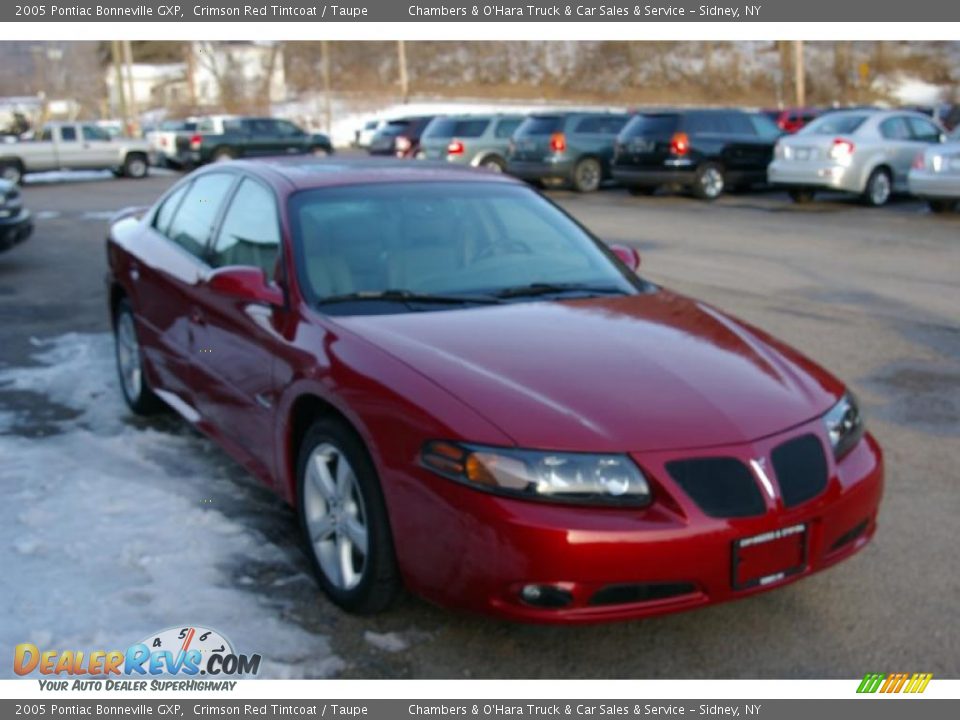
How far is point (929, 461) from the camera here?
17.9 feet

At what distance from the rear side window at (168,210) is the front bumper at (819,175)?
47.6 feet

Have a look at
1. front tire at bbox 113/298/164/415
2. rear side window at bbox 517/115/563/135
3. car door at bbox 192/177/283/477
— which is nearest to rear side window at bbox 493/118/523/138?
rear side window at bbox 517/115/563/135

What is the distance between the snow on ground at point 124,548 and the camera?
3711 millimetres

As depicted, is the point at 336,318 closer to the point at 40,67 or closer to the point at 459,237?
the point at 459,237

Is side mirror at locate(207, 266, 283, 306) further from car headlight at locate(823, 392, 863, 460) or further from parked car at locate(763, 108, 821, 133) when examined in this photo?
parked car at locate(763, 108, 821, 133)

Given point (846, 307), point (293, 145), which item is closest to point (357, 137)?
point (293, 145)

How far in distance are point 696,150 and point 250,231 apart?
681 inches

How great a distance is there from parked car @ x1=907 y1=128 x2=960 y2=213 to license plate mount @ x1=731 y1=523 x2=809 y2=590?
14424mm

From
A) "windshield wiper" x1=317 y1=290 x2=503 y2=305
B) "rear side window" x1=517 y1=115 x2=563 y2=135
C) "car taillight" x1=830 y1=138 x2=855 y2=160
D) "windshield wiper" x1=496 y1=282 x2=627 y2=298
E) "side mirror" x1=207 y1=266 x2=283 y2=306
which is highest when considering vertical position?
"rear side window" x1=517 y1=115 x2=563 y2=135

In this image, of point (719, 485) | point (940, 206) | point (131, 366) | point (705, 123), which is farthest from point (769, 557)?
point (705, 123)

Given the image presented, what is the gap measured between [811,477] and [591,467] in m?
0.74

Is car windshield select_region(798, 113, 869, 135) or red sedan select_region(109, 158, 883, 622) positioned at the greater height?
car windshield select_region(798, 113, 869, 135)

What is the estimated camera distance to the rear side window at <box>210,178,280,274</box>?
4730mm

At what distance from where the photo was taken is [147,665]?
355 centimetres
